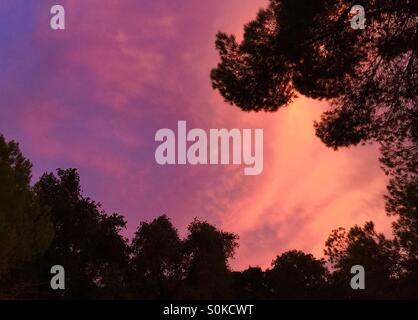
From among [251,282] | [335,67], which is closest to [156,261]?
[251,282]

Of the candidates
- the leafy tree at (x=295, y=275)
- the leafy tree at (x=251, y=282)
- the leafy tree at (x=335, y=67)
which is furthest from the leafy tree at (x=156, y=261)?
the leafy tree at (x=335, y=67)

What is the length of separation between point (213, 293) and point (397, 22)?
31924mm

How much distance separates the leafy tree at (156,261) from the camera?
44125mm

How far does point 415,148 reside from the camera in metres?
18.6

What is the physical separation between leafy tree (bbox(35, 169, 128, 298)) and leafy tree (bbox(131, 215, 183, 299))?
1374mm

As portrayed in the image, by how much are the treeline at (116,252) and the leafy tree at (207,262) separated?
83 millimetres

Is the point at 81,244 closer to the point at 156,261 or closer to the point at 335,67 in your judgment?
the point at 156,261

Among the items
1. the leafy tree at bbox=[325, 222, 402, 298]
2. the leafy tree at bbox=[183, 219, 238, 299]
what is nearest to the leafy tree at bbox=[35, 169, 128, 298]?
the leafy tree at bbox=[183, 219, 238, 299]

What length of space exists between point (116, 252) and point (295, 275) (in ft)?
99.8

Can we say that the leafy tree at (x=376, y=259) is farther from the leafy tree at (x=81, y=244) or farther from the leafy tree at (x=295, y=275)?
the leafy tree at (x=295, y=275)

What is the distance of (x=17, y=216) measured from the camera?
2778cm
